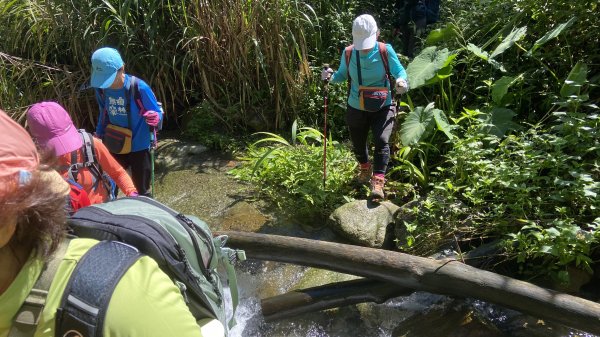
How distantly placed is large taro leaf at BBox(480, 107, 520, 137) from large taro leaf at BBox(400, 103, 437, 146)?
46cm

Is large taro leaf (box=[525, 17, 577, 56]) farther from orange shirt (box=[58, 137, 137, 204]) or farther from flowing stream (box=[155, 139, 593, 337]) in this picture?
orange shirt (box=[58, 137, 137, 204])

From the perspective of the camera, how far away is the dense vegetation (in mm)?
3660

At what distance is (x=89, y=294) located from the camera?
952 mm

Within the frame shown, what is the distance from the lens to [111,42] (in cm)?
595

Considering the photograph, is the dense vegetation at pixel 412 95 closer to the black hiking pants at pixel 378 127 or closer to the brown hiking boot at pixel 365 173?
the brown hiking boot at pixel 365 173

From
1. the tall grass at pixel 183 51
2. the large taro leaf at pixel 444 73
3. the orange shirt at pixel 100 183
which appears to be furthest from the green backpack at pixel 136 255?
the tall grass at pixel 183 51

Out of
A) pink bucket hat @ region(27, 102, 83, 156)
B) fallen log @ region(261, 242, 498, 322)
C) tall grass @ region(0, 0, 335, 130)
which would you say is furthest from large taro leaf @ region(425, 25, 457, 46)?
pink bucket hat @ region(27, 102, 83, 156)

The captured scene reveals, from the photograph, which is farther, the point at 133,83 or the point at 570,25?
Result: the point at 570,25

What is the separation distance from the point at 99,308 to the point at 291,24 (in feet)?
17.3

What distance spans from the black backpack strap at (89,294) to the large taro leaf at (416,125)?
381 centimetres

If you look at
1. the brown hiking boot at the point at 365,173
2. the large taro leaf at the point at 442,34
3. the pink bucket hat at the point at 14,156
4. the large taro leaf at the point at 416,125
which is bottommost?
the brown hiking boot at the point at 365,173

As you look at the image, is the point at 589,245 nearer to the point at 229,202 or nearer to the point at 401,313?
the point at 401,313

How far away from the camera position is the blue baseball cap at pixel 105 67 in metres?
3.46

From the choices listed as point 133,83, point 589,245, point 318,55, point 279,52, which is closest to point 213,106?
point 279,52
